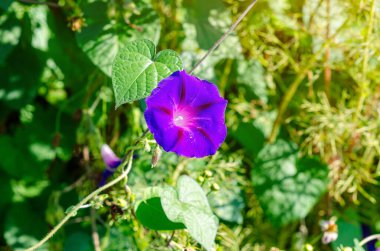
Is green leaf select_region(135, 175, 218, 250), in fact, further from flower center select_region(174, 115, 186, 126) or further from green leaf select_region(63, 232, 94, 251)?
green leaf select_region(63, 232, 94, 251)

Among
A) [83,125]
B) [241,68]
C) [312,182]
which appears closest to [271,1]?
[241,68]

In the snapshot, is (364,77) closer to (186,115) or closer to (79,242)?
(186,115)

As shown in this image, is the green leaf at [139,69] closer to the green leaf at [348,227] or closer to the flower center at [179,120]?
the flower center at [179,120]

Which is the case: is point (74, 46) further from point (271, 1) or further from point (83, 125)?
point (271, 1)

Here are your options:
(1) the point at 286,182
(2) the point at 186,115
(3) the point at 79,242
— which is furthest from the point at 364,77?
(3) the point at 79,242

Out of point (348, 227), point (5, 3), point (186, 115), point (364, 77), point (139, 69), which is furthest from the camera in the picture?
point (348, 227)

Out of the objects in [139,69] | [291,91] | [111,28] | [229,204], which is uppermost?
[139,69]
